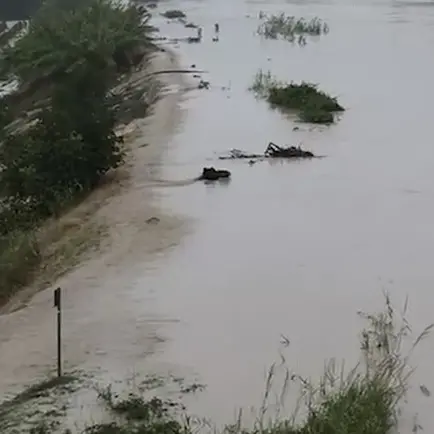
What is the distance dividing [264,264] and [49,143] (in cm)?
468

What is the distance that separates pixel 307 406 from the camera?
7.58 meters

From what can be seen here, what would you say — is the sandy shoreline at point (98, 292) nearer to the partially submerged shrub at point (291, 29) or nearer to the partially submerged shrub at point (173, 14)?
the partially submerged shrub at point (291, 29)

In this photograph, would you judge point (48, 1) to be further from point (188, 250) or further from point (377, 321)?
point (377, 321)

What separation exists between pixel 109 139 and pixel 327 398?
8.72m

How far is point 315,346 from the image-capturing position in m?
9.00

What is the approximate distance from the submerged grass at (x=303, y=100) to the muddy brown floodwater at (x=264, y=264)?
45 cm

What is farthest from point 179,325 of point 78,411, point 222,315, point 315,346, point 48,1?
point 48,1

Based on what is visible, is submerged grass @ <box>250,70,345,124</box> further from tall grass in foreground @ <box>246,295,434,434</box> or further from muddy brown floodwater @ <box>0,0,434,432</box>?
tall grass in foreground @ <box>246,295,434,434</box>

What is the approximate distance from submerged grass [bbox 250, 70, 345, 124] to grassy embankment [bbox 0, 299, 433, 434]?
1183cm

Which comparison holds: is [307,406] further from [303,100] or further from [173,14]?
[173,14]

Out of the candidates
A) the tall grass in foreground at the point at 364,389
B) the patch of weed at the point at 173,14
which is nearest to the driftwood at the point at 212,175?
the tall grass in foreground at the point at 364,389

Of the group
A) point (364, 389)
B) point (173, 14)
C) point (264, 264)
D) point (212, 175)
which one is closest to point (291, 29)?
point (173, 14)

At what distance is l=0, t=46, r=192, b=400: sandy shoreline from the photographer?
8789 mm

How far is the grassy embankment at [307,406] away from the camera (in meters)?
6.82
